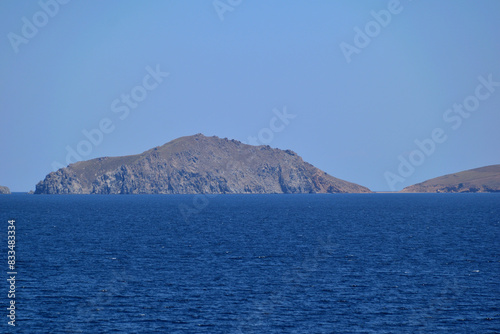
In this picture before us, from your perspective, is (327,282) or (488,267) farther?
(488,267)

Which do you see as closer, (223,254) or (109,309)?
(109,309)

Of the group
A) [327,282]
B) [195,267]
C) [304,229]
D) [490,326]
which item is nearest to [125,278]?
[195,267]

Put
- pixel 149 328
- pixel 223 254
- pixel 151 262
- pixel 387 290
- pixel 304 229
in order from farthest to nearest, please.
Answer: pixel 304 229, pixel 223 254, pixel 151 262, pixel 387 290, pixel 149 328

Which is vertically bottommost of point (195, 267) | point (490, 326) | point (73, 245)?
point (490, 326)

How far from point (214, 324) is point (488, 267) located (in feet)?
122

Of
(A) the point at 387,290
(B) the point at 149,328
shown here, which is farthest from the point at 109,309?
(A) the point at 387,290

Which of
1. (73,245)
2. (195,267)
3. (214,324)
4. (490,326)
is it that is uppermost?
(73,245)

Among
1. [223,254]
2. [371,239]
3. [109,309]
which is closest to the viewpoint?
[109,309]

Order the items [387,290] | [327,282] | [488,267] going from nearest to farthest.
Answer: [387,290] < [327,282] < [488,267]

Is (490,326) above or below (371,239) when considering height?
below

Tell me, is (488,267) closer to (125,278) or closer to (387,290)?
(387,290)

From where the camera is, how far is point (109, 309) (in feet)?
144

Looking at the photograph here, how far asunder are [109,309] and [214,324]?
9.59 m

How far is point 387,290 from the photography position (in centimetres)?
5062
